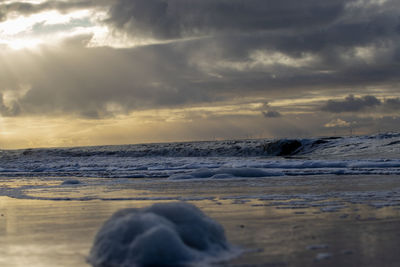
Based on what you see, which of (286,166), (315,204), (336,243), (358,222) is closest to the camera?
(336,243)

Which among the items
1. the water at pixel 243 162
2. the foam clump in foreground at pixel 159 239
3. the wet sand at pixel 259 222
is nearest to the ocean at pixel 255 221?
the wet sand at pixel 259 222

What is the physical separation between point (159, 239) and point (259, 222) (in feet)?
6.89

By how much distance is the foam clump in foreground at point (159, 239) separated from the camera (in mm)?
3621

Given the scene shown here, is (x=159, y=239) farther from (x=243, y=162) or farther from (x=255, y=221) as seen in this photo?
(x=243, y=162)

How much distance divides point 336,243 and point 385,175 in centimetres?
904

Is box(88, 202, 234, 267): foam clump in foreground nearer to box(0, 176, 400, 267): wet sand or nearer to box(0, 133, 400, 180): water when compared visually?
box(0, 176, 400, 267): wet sand

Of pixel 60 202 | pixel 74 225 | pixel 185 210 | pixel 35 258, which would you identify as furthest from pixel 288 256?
pixel 60 202

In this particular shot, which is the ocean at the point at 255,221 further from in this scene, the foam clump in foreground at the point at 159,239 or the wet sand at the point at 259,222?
the foam clump in foreground at the point at 159,239

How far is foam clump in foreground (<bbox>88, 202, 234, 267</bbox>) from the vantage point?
3.62 metres

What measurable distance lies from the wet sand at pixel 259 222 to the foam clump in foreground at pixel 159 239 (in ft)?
0.75

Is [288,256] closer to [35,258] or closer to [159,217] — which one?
[159,217]

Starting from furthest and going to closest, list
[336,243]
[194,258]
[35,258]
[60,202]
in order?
1. [60,202]
2. [336,243]
3. [35,258]
4. [194,258]

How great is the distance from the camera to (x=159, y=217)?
4.18m

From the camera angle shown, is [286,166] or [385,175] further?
[286,166]
